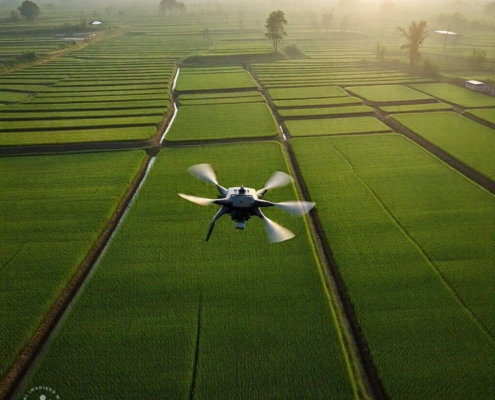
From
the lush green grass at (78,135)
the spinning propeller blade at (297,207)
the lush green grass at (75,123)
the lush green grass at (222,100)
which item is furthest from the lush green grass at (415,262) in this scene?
the lush green grass at (222,100)

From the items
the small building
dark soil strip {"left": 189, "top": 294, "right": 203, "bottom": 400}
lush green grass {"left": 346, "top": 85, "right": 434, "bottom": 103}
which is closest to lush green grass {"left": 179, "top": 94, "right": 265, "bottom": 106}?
lush green grass {"left": 346, "top": 85, "right": 434, "bottom": 103}

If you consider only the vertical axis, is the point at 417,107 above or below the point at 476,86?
below

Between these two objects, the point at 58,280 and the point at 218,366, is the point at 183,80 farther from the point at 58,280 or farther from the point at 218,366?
the point at 218,366

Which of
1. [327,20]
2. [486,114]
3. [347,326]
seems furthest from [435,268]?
[327,20]

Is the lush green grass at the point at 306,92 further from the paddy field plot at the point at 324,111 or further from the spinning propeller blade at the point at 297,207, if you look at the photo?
the spinning propeller blade at the point at 297,207

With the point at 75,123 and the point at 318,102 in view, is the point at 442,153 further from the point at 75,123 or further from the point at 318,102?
the point at 75,123

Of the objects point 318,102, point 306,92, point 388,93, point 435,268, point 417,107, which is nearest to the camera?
point 435,268
